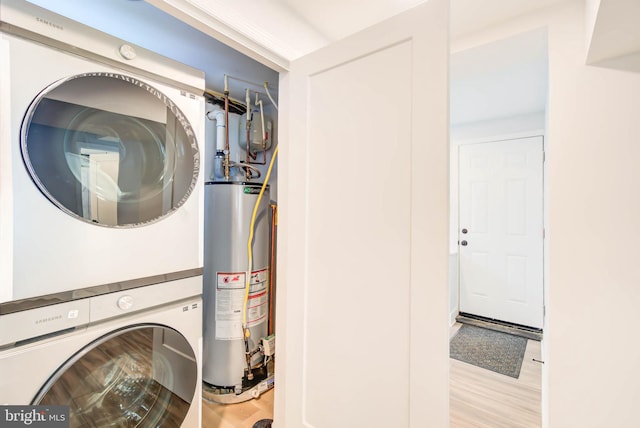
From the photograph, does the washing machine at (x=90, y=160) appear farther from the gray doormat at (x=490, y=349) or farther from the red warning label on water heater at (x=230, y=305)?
the gray doormat at (x=490, y=349)

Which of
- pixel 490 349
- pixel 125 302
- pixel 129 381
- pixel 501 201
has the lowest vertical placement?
pixel 490 349

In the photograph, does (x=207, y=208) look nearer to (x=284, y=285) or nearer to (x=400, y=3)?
(x=284, y=285)

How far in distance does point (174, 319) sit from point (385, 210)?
1.01 m

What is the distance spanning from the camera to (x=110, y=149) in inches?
40.4

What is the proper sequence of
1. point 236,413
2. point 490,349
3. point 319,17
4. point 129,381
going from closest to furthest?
1. point 129,381
2. point 319,17
3. point 236,413
4. point 490,349

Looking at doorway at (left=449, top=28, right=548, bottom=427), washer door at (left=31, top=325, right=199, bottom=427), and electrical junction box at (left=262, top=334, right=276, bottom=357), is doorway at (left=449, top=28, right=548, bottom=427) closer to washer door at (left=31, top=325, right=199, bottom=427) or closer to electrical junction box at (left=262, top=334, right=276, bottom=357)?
electrical junction box at (left=262, top=334, right=276, bottom=357)

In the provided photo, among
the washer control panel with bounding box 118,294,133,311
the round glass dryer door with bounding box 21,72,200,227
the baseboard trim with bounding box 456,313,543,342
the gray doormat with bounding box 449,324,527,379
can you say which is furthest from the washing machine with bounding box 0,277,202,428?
the baseboard trim with bounding box 456,313,543,342

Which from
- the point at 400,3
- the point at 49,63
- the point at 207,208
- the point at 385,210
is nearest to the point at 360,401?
the point at 385,210

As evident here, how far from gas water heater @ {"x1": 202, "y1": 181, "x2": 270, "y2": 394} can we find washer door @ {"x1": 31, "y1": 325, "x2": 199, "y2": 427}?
52 centimetres

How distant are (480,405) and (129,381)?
2035mm

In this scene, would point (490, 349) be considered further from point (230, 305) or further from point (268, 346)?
point (230, 305)

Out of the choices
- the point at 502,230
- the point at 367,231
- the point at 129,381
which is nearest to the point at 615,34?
the point at 367,231

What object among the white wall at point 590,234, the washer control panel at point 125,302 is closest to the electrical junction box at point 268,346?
the washer control panel at point 125,302

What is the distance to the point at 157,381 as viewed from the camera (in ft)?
3.78
